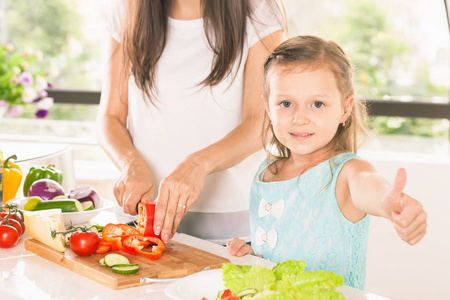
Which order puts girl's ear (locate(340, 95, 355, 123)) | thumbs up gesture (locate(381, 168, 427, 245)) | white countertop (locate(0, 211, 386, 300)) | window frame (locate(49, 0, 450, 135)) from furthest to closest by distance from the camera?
window frame (locate(49, 0, 450, 135)), girl's ear (locate(340, 95, 355, 123)), white countertop (locate(0, 211, 386, 300)), thumbs up gesture (locate(381, 168, 427, 245))

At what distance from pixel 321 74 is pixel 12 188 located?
110 cm

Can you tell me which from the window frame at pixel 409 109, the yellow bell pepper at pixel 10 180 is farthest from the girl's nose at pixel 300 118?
the window frame at pixel 409 109

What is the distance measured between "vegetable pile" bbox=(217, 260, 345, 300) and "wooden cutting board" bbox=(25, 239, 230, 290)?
0.73ft

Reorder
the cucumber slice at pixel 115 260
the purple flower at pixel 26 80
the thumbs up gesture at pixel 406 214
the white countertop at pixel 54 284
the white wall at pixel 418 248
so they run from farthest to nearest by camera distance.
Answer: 1. the purple flower at pixel 26 80
2. the white wall at pixel 418 248
3. the cucumber slice at pixel 115 260
4. the white countertop at pixel 54 284
5. the thumbs up gesture at pixel 406 214

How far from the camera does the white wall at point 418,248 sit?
3.19m

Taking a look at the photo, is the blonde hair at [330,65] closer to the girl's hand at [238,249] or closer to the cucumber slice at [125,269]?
the girl's hand at [238,249]

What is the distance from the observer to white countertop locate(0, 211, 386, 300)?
4.18ft

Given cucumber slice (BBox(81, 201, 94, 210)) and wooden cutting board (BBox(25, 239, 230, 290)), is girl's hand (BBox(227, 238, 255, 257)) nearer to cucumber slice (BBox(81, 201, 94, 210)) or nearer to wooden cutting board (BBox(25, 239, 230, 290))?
wooden cutting board (BBox(25, 239, 230, 290))

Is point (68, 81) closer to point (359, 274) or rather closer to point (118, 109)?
point (118, 109)

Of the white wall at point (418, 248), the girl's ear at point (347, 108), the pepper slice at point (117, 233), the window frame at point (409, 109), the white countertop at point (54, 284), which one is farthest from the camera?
the window frame at point (409, 109)

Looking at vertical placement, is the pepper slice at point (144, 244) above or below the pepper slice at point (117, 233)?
below

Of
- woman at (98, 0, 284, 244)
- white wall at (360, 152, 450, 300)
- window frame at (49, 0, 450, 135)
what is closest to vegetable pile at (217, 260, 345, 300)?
woman at (98, 0, 284, 244)

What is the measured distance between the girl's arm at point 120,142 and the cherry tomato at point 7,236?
11.8 inches

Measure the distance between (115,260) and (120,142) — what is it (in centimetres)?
64
